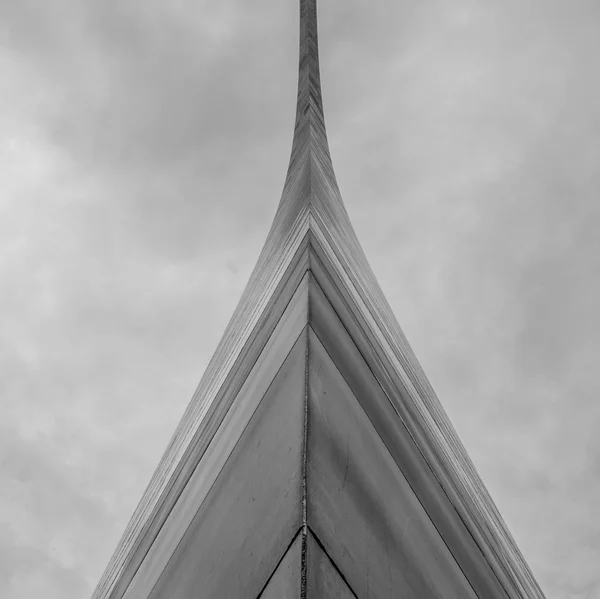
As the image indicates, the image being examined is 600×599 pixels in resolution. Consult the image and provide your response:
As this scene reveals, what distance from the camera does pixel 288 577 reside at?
2.82m

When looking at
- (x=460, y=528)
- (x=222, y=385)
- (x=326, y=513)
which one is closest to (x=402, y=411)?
(x=460, y=528)

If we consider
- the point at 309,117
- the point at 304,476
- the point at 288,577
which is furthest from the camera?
the point at 309,117

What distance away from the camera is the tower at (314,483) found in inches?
123

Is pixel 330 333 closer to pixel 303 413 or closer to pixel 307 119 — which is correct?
pixel 303 413

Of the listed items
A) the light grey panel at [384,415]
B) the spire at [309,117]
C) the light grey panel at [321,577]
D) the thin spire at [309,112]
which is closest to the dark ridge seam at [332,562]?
the light grey panel at [321,577]

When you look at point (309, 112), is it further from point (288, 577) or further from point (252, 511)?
point (288, 577)

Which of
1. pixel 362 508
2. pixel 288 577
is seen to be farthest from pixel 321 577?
pixel 362 508

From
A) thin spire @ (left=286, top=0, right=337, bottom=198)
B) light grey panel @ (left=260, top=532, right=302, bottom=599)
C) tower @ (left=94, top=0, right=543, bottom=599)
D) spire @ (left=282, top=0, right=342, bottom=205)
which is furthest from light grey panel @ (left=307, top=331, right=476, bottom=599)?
thin spire @ (left=286, top=0, right=337, bottom=198)

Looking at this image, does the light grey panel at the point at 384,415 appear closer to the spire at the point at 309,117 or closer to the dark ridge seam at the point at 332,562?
the dark ridge seam at the point at 332,562

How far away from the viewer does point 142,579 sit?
5.34 m

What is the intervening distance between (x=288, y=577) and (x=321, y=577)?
0.12 meters

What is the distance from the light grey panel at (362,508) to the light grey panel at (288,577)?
123 millimetres

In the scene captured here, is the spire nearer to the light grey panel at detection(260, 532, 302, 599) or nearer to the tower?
the tower

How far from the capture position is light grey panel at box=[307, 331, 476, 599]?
3129mm
